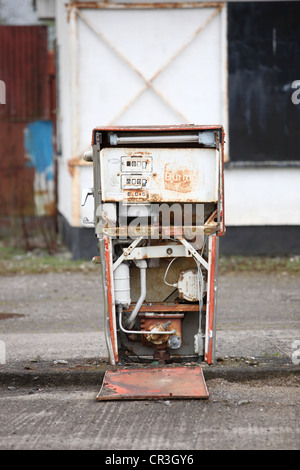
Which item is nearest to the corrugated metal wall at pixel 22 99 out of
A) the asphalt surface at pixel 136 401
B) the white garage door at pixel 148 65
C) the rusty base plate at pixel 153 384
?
the white garage door at pixel 148 65

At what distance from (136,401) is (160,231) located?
4.68 feet

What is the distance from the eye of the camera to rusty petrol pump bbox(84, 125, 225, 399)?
6320 millimetres

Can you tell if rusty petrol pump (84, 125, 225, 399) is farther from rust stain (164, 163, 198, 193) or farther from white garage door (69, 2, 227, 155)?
white garage door (69, 2, 227, 155)

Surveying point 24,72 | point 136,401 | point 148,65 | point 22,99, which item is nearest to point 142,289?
point 136,401

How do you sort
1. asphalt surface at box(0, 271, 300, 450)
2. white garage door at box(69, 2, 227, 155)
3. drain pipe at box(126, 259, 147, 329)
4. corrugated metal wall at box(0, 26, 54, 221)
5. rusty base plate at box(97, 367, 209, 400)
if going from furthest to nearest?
corrugated metal wall at box(0, 26, 54, 221) → white garage door at box(69, 2, 227, 155) → drain pipe at box(126, 259, 147, 329) → rusty base plate at box(97, 367, 209, 400) → asphalt surface at box(0, 271, 300, 450)

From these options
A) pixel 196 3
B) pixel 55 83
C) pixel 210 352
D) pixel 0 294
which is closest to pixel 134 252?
pixel 210 352

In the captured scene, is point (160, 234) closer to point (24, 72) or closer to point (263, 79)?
point (263, 79)

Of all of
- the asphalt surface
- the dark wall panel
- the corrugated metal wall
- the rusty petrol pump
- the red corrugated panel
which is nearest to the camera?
the asphalt surface

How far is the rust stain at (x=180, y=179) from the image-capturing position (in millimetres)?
6328

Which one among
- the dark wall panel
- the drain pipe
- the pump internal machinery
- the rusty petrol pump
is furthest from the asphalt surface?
the dark wall panel

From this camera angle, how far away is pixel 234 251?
13047 millimetres

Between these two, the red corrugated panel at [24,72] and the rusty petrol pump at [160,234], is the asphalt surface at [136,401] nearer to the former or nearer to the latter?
the rusty petrol pump at [160,234]

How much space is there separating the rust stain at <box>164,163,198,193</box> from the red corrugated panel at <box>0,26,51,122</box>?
11821mm
